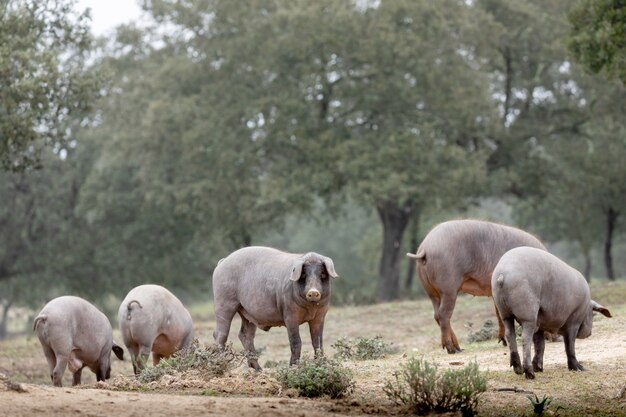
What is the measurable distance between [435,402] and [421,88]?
85.3 feet

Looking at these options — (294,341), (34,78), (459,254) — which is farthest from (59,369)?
(34,78)

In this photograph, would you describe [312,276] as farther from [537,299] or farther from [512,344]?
[537,299]

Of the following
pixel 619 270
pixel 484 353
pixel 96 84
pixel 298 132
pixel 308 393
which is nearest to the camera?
pixel 308 393

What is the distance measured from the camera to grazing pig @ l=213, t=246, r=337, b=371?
1224 cm

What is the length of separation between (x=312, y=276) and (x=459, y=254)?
3409 mm

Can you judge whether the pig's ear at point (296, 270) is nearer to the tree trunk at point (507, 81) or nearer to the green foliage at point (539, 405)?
the green foliage at point (539, 405)

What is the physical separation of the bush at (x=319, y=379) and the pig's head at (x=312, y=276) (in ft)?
4.19

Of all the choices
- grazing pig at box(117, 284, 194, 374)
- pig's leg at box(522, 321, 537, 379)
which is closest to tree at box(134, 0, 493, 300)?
grazing pig at box(117, 284, 194, 374)

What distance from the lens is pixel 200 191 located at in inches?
1394

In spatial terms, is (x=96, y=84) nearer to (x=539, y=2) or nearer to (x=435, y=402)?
(x=435, y=402)

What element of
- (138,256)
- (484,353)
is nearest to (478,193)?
(138,256)

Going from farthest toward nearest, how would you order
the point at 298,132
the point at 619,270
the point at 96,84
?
the point at 619,270 < the point at 298,132 < the point at 96,84

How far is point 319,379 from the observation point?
34.7 feet

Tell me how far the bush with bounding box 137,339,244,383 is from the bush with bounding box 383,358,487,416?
2.39 m
